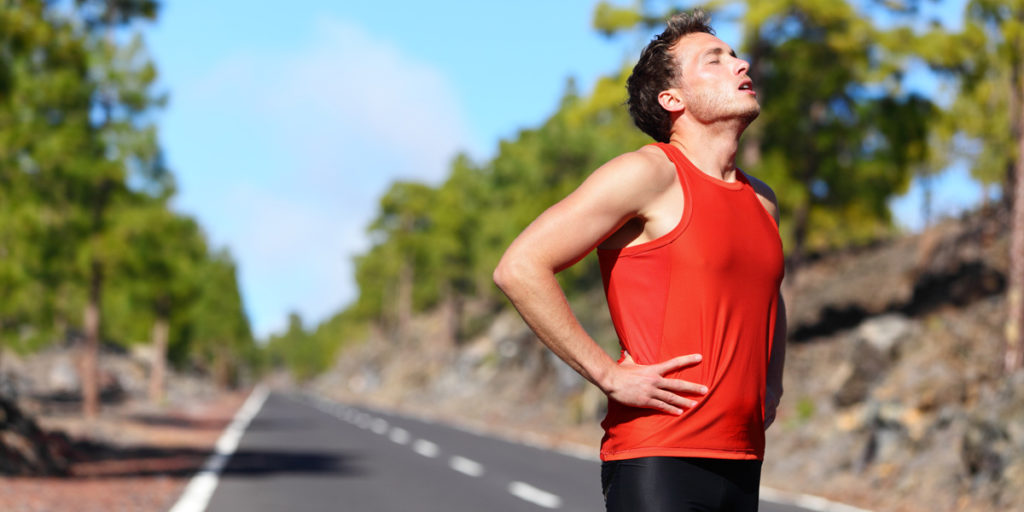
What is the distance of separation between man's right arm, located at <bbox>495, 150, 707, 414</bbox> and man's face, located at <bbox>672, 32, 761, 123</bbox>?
9.4 inches

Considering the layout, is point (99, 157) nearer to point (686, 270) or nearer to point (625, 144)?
point (625, 144)

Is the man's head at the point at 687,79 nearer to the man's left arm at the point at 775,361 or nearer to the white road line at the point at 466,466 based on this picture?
the man's left arm at the point at 775,361

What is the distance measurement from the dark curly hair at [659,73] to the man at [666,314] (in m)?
0.20

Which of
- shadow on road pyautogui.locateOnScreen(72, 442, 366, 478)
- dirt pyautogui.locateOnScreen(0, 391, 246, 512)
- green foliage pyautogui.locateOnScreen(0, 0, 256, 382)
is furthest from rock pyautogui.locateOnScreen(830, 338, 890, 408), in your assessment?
green foliage pyautogui.locateOnScreen(0, 0, 256, 382)

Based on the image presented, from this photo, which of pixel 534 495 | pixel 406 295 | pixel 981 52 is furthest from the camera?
pixel 406 295

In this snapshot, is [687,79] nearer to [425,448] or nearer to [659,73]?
[659,73]

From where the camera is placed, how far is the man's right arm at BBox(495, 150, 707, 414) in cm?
257

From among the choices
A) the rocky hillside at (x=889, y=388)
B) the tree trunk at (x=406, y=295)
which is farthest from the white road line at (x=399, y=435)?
the tree trunk at (x=406, y=295)

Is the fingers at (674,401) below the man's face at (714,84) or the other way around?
below

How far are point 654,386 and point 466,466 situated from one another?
14114 mm

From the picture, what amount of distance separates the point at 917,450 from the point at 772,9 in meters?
8.98

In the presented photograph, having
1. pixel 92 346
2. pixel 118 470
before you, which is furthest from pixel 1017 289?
pixel 92 346

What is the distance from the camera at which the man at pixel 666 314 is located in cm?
259

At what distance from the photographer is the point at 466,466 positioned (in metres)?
16.4
